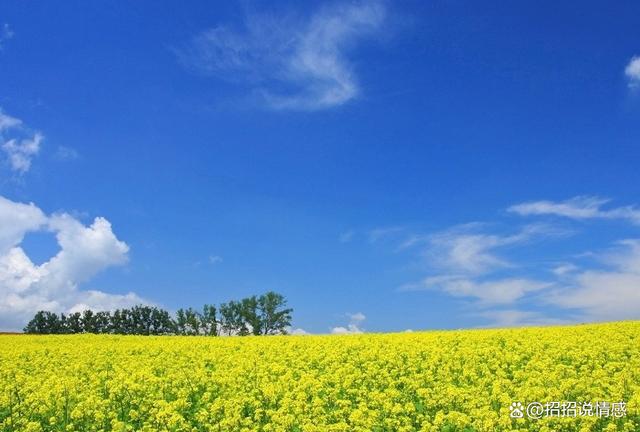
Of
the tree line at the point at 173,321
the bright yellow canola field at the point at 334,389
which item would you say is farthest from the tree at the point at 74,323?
the bright yellow canola field at the point at 334,389

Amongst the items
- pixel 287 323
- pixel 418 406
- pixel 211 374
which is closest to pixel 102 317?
pixel 287 323

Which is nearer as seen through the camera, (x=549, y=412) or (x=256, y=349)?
(x=549, y=412)

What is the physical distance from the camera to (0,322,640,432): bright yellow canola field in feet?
42.2

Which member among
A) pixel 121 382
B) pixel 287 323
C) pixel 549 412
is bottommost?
pixel 549 412

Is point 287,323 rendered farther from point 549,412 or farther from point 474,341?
point 549,412

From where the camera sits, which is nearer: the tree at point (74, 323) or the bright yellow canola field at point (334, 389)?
the bright yellow canola field at point (334, 389)

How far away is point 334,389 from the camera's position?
1585 centimetres

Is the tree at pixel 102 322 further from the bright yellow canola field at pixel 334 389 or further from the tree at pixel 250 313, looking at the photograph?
the bright yellow canola field at pixel 334 389

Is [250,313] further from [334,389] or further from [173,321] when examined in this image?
[334,389]

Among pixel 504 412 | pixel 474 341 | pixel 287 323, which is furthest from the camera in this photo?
pixel 287 323

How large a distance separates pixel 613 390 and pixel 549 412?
2557mm

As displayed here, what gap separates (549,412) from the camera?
13.4 metres

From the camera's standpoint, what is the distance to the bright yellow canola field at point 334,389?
1287 centimetres

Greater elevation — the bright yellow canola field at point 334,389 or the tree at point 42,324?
the tree at point 42,324
